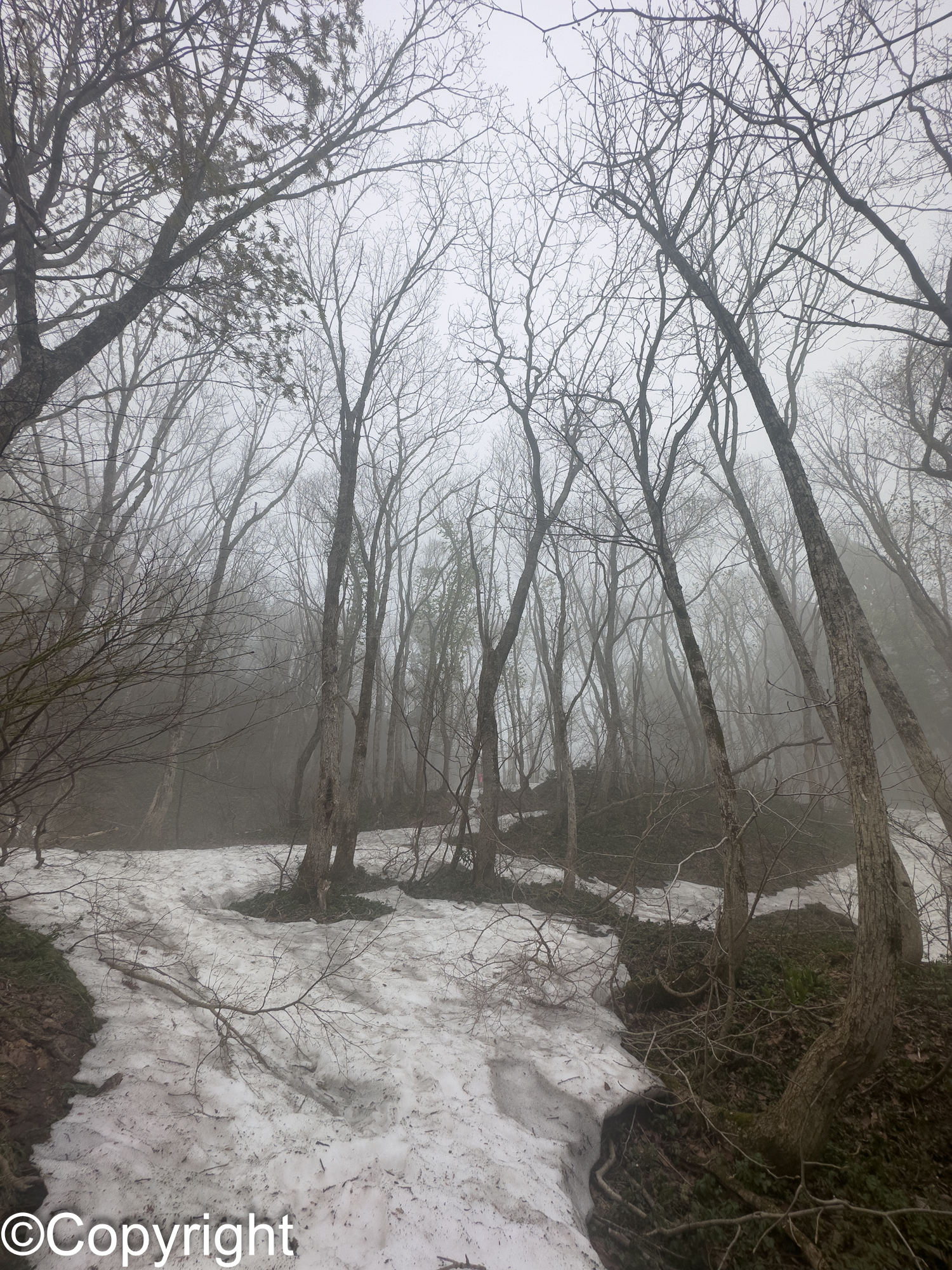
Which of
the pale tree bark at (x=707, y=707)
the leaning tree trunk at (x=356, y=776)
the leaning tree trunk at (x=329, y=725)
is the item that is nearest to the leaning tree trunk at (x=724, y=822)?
the pale tree bark at (x=707, y=707)

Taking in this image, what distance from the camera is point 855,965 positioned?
274 centimetres

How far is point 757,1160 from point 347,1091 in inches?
96.7

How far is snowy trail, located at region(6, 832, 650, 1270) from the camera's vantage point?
8.21ft

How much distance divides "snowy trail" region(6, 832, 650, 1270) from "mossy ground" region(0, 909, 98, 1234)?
0.31 ft

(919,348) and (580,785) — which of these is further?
(580,785)

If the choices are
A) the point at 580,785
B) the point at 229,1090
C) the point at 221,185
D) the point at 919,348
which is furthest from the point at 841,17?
the point at 580,785

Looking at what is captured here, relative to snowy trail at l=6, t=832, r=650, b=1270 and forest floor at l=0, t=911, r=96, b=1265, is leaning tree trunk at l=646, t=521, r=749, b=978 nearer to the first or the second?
snowy trail at l=6, t=832, r=650, b=1270

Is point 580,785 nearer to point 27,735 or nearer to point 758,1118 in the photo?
point 758,1118

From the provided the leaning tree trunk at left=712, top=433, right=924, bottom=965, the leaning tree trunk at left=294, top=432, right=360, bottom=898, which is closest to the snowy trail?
the leaning tree trunk at left=294, top=432, right=360, bottom=898

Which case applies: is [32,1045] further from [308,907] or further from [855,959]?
[855,959]

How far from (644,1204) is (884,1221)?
1164 mm

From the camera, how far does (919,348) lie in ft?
31.3

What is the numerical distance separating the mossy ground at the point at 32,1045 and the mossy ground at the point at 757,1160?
284 centimetres

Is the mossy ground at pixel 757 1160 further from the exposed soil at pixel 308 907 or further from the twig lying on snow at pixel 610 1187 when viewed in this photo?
the exposed soil at pixel 308 907
